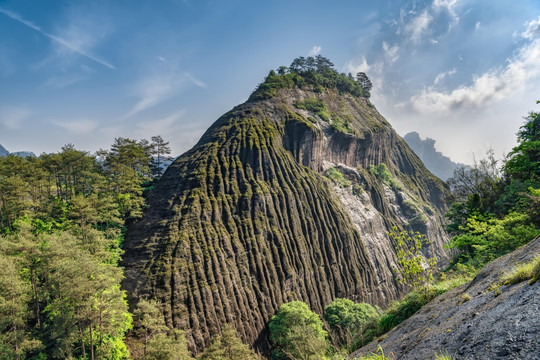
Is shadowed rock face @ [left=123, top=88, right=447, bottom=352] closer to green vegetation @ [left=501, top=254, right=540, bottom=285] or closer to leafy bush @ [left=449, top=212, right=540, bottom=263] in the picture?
leafy bush @ [left=449, top=212, right=540, bottom=263]

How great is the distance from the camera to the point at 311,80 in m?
82.2

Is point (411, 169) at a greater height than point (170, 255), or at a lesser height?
greater

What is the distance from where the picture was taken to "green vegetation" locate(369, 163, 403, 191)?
76.8 meters

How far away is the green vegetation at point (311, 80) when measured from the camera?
68562 mm

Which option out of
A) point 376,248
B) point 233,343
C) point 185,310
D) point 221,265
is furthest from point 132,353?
point 376,248

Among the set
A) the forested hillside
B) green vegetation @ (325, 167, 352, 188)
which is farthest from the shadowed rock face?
the forested hillside

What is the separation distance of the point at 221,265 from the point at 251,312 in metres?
7.20

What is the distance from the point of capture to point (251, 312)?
34.3 meters

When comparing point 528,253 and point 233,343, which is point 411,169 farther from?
point 528,253

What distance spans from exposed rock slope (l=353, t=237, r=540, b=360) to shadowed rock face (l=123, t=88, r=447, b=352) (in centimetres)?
2983

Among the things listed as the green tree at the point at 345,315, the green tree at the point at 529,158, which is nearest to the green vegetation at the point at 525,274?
the green tree at the point at 529,158

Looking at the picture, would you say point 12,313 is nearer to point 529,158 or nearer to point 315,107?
point 529,158

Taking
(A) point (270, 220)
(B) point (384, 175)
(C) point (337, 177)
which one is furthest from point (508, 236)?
(B) point (384, 175)

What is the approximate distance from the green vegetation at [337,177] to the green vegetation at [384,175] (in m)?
16.1
